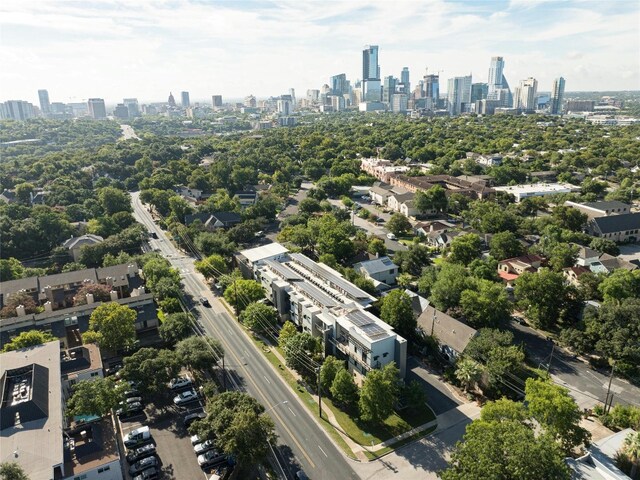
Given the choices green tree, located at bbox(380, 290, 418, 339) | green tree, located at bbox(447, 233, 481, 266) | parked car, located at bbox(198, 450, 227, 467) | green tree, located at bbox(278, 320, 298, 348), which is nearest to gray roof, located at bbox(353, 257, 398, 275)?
green tree, located at bbox(447, 233, 481, 266)

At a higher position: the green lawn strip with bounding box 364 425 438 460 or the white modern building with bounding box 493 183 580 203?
the white modern building with bounding box 493 183 580 203

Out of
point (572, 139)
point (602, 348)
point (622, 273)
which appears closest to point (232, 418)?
point (602, 348)

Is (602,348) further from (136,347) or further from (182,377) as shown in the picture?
(136,347)

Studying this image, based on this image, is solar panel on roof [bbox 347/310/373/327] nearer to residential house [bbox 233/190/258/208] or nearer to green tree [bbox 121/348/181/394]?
green tree [bbox 121/348/181/394]

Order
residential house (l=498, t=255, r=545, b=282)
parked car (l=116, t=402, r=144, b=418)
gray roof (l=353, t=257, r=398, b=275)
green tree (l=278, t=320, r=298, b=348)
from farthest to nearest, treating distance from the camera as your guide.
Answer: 1. residential house (l=498, t=255, r=545, b=282)
2. gray roof (l=353, t=257, r=398, b=275)
3. green tree (l=278, t=320, r=298, b=348)
4. parked car (l=116, t=402, r=144, b=418)

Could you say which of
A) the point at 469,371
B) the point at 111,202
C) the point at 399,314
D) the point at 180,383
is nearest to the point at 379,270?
the point at 399,314

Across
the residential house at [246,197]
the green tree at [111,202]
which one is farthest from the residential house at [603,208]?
the green tree at [111,202]

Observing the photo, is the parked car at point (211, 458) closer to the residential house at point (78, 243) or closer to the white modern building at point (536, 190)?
the residential house at point (78, 243)
